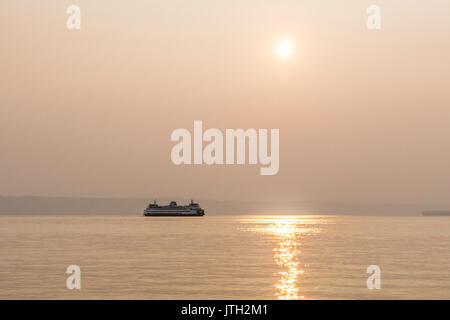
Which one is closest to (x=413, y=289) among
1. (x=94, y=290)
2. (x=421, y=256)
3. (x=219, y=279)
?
(x=219, y=279)

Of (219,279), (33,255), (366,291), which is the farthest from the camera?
(33,255)

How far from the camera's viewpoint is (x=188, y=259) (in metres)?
81.2
